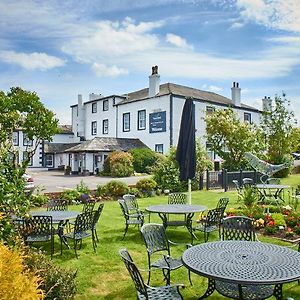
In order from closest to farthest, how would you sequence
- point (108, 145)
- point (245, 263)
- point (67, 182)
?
point (245, 263), point (67, 182), point (108, 145)

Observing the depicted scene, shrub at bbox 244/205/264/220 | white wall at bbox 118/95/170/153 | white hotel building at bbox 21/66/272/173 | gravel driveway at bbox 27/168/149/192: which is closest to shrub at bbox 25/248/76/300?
shrub at bbox 244/205/264/220

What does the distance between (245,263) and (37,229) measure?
175 inches

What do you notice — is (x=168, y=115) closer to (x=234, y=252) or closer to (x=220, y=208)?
(x=220, y=208)

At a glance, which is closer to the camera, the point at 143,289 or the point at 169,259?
the point at 143,289

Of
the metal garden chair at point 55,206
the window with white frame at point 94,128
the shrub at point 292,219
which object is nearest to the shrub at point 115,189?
the metal garden chair at point 55,206

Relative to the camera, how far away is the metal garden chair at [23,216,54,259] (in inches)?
275

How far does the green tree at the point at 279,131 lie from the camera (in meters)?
28.5

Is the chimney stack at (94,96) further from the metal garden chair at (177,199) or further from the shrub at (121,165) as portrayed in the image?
the metal garden chair at (177,199)

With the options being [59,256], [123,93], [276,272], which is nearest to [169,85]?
[123,93]

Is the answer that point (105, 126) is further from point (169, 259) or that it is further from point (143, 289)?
point (143, 289)

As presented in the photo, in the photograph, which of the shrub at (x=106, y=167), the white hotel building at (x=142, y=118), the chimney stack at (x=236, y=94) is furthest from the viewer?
the chimney stack at (x=236, y=94)

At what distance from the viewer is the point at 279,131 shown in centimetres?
2852

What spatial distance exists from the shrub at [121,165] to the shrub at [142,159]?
130cm

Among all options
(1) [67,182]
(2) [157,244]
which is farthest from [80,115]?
(2) [157,244]
